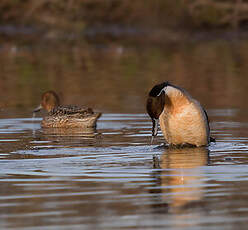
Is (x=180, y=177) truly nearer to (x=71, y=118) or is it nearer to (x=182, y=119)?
(x=182, y=119)

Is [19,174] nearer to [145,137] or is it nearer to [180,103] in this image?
[180,103]

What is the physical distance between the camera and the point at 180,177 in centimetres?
868

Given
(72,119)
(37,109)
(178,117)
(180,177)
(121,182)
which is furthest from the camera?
(37,109)

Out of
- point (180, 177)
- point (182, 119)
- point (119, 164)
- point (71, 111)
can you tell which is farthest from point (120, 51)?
point (180, 177)

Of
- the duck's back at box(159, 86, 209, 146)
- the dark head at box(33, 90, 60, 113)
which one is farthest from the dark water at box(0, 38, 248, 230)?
the dark head at box(33, 90, 60, 113)

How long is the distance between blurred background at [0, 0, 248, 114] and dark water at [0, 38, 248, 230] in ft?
0.25

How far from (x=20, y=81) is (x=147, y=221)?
13.9m

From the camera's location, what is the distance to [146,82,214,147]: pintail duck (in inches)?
412

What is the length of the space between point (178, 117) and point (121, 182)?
7.37 feet

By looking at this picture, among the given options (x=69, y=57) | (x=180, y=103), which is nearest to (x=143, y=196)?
(x=180, y=103)

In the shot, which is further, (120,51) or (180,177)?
(120,51)

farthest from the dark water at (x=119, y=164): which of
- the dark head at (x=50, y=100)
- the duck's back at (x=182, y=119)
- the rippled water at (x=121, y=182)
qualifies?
the dark head at (x=50, y=100)

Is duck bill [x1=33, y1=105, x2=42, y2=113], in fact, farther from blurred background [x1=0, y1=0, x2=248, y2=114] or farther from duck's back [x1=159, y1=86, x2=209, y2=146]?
duck's back [x1=159, y1=86, x2=209, y2=146]

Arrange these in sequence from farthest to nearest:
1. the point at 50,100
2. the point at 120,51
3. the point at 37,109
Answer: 1. the point at 120,51
2. the point at 50,100
3. the point at 37,109
